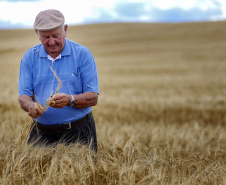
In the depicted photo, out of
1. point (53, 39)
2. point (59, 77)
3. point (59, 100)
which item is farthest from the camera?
point (59, 77)

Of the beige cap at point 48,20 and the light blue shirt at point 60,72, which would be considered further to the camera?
the light blue shirt at point 60,72

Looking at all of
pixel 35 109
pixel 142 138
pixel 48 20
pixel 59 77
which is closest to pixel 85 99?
pixel 59 77

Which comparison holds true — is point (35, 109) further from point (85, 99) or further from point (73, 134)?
point (73, 134)

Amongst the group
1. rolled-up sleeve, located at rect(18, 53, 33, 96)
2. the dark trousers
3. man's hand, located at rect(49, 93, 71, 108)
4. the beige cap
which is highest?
the beige cap

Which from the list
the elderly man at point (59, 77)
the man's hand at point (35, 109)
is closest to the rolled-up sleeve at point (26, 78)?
the elderly man at point (59, 77)

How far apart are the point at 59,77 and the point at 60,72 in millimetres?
43

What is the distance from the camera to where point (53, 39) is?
97.4 inches

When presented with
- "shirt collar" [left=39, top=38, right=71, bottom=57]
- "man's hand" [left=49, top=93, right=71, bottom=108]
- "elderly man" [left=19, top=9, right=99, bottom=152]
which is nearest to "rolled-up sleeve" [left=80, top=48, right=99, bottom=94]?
"elderly man" [left=19, top=9, right=99, bottom=152]

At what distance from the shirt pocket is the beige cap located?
432mm

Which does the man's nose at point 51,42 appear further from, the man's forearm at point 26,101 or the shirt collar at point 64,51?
the man's forearm at point 26,101

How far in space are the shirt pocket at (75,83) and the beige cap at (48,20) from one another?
432 millimetres

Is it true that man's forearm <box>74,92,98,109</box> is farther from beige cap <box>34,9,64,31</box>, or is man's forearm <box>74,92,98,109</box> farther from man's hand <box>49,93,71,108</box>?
beige cap <box>34,9,64,31</box>

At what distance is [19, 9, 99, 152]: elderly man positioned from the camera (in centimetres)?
248

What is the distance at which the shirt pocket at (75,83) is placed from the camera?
8.50ft
